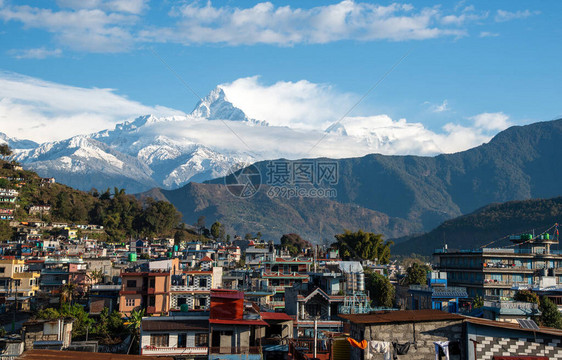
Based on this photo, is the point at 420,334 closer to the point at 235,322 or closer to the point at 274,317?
the point at 235,322

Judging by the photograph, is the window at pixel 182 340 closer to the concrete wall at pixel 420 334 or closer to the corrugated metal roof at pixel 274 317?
the corrugated metal roof at pixel 274 317

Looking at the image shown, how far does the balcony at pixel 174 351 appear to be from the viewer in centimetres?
3494

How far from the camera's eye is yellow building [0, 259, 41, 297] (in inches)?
2916

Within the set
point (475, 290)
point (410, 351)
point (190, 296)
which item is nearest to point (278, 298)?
point (190, 296)

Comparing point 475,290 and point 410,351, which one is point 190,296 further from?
point 410,351

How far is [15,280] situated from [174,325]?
46.1m

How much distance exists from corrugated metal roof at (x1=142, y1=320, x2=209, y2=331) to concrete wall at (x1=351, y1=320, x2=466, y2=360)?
14.2 metres

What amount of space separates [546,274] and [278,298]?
2934 cm

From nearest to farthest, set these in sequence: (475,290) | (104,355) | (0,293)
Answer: (104,355)
(475,290)
(0,293)

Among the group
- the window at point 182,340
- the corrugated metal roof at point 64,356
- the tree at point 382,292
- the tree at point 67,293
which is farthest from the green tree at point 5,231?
the corrugated metal roof at point 64,356

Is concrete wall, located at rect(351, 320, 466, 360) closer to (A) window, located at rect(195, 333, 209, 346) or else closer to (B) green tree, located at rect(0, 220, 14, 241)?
(A) window, located at rect(195, 333, 209, 346)

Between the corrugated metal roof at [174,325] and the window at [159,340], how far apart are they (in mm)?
397

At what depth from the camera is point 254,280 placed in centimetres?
6512

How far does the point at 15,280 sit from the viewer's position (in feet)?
244
